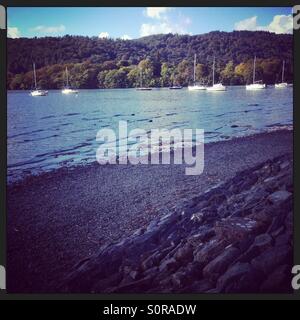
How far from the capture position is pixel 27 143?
6.29 m

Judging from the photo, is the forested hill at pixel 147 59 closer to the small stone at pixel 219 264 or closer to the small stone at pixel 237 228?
the small stone at pixel 237 228

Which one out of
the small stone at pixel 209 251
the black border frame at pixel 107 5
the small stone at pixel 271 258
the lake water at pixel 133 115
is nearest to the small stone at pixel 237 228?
the small stone at pixel 209 251

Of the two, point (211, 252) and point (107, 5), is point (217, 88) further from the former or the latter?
point (211, 252)

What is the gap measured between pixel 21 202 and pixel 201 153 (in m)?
3.34

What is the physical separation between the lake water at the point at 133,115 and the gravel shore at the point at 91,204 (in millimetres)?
405

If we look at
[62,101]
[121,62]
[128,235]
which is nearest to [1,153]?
[128,235]

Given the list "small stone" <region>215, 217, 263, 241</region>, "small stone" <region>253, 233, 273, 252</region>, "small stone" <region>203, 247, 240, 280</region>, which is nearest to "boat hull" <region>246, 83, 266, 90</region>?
"small stone" <region>215, 217, 263, 241</region>

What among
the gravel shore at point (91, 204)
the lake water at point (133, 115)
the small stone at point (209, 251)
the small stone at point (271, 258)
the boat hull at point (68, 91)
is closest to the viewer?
the small stone at point (271, 258)

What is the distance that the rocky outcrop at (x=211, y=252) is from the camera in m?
3.56

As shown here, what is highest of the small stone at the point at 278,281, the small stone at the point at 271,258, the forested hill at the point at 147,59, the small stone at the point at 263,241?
the forested hill at the point at 147,59

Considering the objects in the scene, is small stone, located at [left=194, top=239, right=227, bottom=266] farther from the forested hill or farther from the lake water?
the forested hill

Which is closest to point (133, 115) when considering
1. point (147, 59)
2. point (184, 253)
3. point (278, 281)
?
point (147, 59)

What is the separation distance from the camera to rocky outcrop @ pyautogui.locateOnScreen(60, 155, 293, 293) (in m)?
3.56
